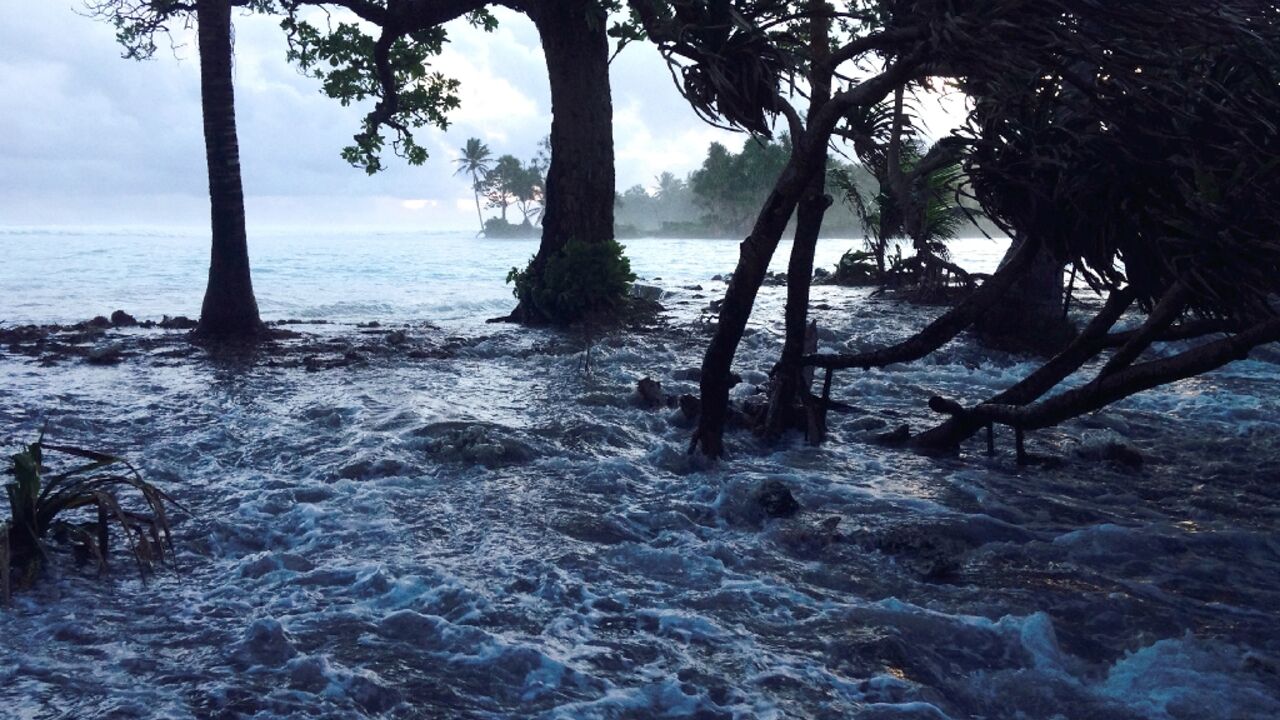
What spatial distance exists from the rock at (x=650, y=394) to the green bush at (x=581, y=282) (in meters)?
5.94

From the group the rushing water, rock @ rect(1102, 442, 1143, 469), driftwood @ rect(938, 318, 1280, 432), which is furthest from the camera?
rock @ rect(1102, 442, 1143, 469)

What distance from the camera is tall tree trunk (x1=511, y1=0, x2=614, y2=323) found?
15.1 metres

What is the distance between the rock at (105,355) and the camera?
38.2 ft

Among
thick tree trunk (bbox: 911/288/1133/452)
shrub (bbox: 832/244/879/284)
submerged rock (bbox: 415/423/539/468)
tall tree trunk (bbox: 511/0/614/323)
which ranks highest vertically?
tall tree trunk (bbox: 511/0/614/323)

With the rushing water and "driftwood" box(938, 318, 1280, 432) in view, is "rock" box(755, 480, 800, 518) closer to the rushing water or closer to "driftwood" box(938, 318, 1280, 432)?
the rushing water

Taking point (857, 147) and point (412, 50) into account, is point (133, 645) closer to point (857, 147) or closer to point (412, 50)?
point (857, 147)

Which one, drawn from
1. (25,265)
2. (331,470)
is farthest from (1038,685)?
(25,265)

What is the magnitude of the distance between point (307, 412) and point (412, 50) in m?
9.98

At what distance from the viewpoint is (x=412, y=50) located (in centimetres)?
1697

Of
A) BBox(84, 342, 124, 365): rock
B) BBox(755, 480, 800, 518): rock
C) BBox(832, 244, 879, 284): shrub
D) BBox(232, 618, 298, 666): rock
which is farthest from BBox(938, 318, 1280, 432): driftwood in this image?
BBox(832, 244, 879, 284): shrub

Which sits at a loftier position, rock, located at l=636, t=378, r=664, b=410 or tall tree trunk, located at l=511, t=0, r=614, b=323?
tall tree trunk, located at l=511, t=0, r=614, b=323

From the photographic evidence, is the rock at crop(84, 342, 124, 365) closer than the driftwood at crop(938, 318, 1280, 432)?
No

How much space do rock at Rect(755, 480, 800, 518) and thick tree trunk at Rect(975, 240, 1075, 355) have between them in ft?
24.6

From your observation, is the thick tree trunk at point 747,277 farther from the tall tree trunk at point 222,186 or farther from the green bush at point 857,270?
the green bush at point 857,270
